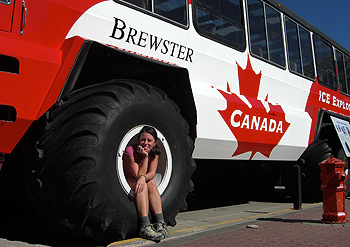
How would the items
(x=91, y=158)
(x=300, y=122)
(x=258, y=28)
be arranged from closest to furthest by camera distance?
(x=91, y=158), (x=258, y=28), (x=300, y=122)

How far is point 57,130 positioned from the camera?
10.3ft

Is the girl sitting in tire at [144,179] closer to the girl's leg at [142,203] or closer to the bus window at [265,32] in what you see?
the girl's leg at [142,203]

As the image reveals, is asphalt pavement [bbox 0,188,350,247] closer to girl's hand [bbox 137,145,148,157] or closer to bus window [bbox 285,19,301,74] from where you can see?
girl's hand [bbox 137,145,148,157]

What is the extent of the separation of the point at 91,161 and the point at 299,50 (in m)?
5.67

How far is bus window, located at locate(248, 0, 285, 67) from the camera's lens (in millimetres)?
6180

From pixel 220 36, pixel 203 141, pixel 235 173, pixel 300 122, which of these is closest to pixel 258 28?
pixel 220 36

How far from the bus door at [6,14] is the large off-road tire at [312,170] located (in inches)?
218

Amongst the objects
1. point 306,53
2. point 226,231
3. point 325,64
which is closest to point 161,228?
point 226,231

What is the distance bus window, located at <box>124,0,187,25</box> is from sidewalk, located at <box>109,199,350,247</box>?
2.40m

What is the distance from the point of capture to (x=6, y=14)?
10.2 feet

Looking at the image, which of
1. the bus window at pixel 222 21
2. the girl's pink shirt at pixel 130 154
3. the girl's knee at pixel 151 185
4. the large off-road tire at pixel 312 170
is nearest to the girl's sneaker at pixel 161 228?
the girl's knee at pixel 151 185

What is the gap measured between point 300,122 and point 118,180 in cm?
447

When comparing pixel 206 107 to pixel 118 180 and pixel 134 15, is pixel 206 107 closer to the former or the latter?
pixel 134 15

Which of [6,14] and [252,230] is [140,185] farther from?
[6,14]
